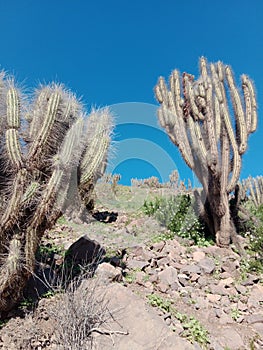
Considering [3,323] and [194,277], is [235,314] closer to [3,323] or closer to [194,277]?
[194,277]

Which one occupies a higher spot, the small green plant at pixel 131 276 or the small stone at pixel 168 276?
the small stone at pixel 168 276

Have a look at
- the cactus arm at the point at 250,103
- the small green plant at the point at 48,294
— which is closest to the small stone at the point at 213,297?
the small green plant at the point at 48,294

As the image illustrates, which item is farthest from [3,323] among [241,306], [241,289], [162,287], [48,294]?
[241,289]

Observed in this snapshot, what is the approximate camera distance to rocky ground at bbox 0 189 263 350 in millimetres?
3691

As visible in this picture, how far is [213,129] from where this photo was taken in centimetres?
667

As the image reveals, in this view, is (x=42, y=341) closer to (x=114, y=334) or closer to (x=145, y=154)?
(x=114, y=334)

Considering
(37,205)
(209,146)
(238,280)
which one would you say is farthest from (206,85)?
(37,205)

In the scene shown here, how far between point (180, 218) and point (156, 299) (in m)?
2.70

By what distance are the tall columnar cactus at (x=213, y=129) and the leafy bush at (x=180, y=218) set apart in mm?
275

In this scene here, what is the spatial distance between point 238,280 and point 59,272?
2.86m

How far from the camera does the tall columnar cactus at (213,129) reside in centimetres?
650

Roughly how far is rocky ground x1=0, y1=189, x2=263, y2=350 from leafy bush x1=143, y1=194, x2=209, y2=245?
25 cm

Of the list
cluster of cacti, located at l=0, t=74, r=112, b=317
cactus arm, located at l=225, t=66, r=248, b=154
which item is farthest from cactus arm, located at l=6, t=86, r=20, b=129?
cactus arm, located at l=225, t=66, r=248, b=154

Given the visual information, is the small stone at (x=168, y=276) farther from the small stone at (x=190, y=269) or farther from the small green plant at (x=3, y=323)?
the small green plant at (x=3, y=323)
